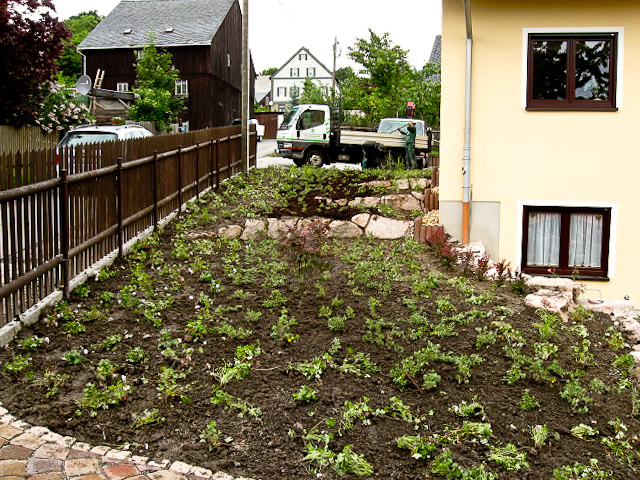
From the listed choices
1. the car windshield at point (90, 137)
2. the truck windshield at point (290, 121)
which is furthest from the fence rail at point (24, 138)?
the truck windshield at point (290, 121)

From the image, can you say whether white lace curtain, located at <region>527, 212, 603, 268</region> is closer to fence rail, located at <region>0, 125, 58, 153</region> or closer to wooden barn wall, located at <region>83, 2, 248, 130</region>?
fence rail, located at <region>0, 125, 58, 153</region>

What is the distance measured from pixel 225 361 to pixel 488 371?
6.86 feet

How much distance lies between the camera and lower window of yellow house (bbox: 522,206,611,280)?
11.3m

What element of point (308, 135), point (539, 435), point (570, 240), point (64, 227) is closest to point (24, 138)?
point (308, 135)

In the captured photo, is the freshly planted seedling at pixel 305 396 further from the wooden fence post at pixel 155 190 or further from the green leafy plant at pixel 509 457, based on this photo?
the wooden fence post at pixel 155 190

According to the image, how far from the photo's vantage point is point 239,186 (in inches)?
613

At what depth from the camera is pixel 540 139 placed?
11.2 meters

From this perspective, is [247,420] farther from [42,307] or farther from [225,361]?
[42,307]

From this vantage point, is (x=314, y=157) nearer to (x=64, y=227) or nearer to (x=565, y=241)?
(x=565, y=241)

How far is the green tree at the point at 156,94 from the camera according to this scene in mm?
32875

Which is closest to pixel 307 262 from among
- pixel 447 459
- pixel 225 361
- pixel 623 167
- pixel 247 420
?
pixel 225 361

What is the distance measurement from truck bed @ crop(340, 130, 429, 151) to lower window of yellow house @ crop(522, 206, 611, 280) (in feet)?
39.4

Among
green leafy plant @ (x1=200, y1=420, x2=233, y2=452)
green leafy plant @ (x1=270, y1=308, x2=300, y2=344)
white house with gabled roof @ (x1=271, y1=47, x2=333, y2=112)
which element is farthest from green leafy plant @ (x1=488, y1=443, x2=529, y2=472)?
white house with gabled roof @ (x1=271, y1=47, x2=333, y2=112)

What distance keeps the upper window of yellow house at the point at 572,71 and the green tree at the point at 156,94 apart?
79.1ft
